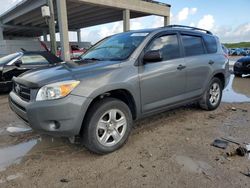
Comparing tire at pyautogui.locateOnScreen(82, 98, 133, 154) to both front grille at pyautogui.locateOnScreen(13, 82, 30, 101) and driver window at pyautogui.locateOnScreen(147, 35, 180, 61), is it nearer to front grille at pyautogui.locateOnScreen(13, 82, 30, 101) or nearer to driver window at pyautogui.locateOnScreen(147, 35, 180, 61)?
front grille at pyautogui.locateOnScreen(13, 82, 30, 101)

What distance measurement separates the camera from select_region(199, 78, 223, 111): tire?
18.0 feet

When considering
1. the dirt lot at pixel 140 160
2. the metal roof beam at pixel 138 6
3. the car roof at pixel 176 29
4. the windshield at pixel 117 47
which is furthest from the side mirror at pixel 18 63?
the metal roof beam at pixel 138 6

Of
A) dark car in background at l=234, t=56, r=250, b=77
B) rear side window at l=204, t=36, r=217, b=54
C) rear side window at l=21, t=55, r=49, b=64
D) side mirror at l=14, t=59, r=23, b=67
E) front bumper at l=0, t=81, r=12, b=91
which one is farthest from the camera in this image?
dark car in background at l=234, t=56, r=250, b=77

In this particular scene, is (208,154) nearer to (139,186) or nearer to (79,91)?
(139,186)

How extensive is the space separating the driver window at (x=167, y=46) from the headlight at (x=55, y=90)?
1620mm

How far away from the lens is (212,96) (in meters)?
5.69

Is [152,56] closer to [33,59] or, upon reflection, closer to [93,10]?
[33,59]

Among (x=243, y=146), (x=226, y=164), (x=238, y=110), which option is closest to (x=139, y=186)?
(x=226, y=164)

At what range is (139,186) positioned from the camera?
278cm

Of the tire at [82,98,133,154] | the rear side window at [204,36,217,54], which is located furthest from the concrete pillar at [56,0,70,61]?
the tire at [82,98,133,154]

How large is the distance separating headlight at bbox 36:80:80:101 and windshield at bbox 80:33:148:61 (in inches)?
42.0

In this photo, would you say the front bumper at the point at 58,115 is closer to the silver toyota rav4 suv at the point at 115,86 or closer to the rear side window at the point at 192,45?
the silver toyota rav4 suv at the point at 115,86

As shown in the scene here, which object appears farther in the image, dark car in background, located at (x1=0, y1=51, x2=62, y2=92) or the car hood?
dark car in background, located at (x1=0, y1=51, x2=62, y2=92)

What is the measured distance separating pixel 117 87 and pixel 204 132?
6.15ft
